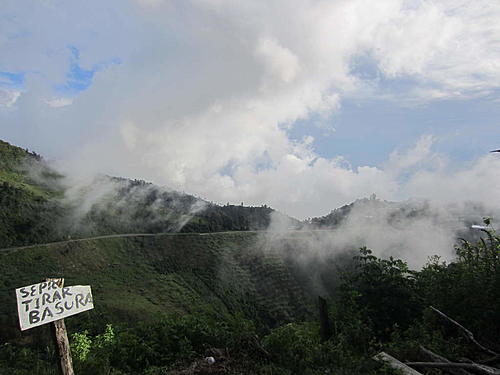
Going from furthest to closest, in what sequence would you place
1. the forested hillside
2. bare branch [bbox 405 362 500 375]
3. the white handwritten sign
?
the forested hillside → bare branch [bbox 405 362 500 375] → the white handwritten sign

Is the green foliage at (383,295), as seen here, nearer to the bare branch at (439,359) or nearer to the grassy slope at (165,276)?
the bare branch at (439,359)

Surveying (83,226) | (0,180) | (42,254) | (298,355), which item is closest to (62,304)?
(298,355)

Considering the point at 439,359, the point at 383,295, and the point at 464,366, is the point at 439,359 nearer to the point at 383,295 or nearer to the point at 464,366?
the point at 464,366

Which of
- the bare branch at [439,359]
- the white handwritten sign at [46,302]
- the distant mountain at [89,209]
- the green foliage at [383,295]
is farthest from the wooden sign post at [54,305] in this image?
the distant mountain at [89,209]

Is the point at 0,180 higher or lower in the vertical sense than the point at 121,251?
higher

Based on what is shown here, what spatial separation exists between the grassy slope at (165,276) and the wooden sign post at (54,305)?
131ft

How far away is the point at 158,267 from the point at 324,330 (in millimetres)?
67819

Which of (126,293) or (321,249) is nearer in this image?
(126,293)

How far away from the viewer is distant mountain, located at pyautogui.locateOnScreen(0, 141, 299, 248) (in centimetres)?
7706

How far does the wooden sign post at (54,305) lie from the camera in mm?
5461

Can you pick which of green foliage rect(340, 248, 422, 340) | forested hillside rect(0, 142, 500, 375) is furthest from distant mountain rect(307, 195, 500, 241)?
green foliage rect(340, 248, 422, 340)

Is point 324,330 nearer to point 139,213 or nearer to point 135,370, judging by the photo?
point 135,370

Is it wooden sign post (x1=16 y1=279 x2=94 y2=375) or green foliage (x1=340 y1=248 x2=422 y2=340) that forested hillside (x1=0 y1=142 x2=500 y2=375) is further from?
Answer: wooden sign post (x1=16 y1=279 x2=94 y2=375)

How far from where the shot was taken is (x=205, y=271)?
75875 mm
